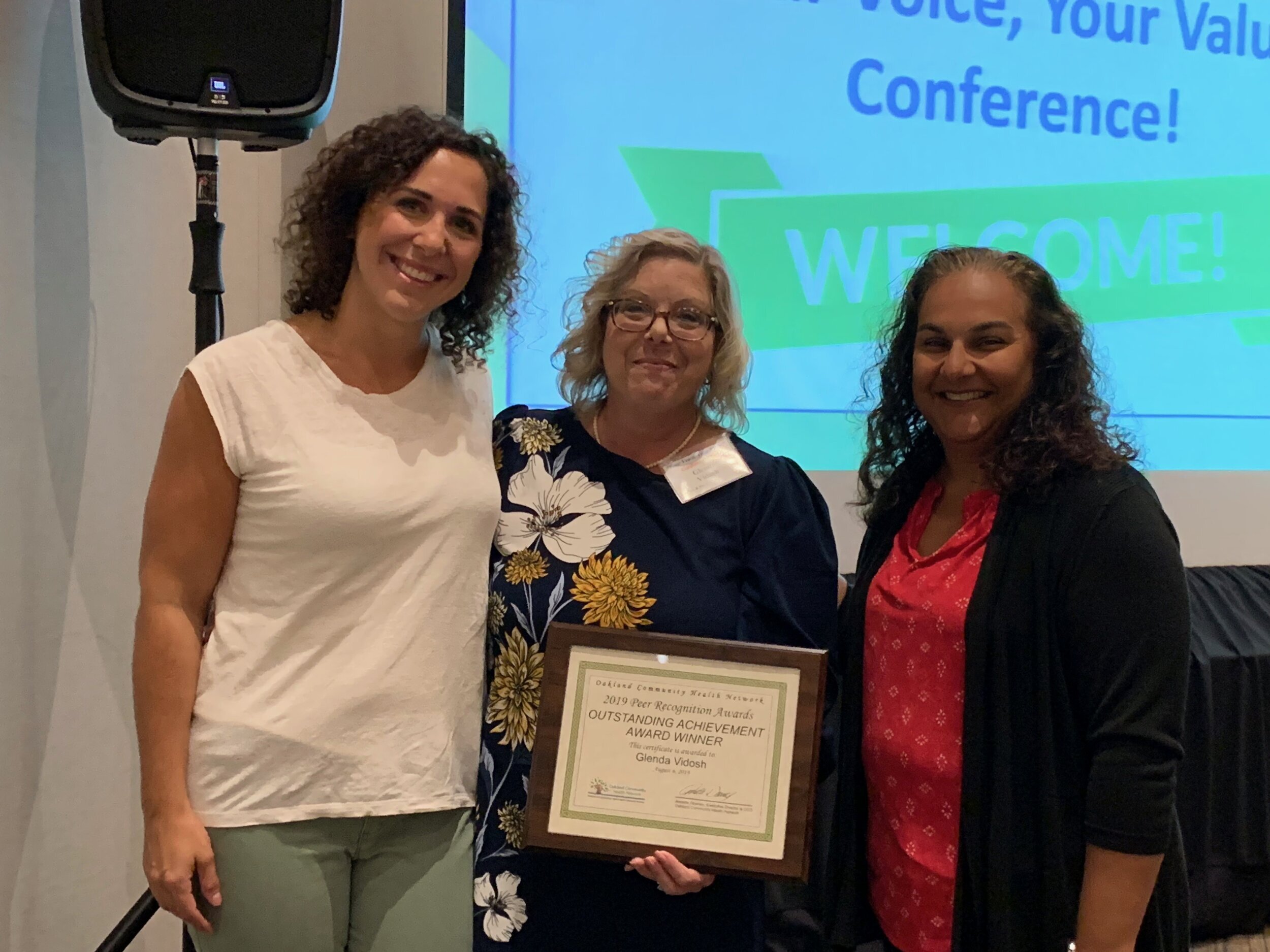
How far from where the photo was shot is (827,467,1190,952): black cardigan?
3.80 ft

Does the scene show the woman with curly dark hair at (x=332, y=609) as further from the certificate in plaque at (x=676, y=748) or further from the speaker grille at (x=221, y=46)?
the speaker grille at (x=221, y=46)

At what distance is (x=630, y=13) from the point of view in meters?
2.39

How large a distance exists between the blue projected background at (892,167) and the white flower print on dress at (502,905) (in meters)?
1.33

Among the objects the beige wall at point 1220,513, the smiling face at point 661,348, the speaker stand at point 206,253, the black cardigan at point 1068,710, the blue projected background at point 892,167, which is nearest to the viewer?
the black cardigan at point 1068,710

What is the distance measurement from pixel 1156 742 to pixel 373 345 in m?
1.17

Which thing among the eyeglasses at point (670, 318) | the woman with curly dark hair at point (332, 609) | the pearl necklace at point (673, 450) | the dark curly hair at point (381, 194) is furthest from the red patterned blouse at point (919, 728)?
the dark curly hair at point (381, 194)

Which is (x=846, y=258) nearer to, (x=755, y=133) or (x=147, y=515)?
(x=755, y=133)

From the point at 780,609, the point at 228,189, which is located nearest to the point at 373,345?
the point at 780,609

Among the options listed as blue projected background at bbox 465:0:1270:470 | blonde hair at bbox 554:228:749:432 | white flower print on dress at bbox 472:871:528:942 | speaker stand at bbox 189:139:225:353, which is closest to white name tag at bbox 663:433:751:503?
blonde hair at bbox 554:228:749:432

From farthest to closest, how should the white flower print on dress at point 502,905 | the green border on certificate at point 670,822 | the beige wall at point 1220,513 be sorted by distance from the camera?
the beige wall at point 1220,513 < the white flower print on dress at point 502,905 < the green border on certificate at point 670,822

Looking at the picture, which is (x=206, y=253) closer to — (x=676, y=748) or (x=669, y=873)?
(x=676, y=748)

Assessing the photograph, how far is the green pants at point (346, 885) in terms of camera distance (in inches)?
48.3

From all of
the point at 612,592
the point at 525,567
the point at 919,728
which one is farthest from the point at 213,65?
the point at 919,728

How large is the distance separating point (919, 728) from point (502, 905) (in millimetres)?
653
